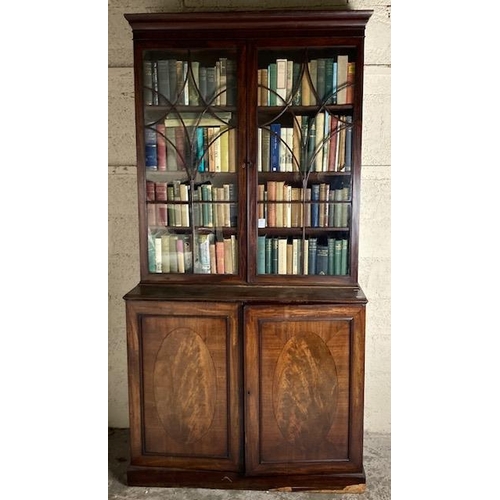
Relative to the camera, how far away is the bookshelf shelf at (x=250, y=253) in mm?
2295

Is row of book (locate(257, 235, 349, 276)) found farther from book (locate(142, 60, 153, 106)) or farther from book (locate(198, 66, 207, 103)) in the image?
book (locate(142, 60, 153, 106))

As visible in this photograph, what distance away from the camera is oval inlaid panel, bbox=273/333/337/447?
7.52 ft

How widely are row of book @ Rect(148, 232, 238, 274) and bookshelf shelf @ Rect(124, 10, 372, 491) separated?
0.4 inches

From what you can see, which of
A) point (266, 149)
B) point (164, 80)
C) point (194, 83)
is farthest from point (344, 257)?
point (164, 80)

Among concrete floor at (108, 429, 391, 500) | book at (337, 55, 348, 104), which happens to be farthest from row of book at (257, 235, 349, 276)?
concrete floor at (108, 429, 391, 500)

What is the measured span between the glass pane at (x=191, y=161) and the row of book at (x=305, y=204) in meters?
0.15

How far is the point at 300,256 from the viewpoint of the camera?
95.9 inches

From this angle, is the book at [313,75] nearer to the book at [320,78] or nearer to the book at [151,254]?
the book at [320,78]

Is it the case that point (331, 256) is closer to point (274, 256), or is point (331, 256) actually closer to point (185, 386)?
point (274, 256)
